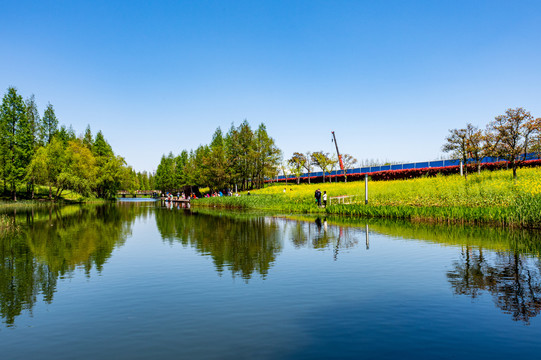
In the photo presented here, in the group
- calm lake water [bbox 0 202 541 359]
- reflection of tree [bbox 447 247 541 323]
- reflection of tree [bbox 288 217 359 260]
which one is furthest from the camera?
reflection of tree [bbox 288 217 359 260]

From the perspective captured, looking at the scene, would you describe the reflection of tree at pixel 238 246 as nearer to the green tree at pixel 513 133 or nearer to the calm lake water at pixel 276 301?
the calm lake water at pixel 276 301

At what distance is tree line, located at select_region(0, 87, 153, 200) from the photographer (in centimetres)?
5853

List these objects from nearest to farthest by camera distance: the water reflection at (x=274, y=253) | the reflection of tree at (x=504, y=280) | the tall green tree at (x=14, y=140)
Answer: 1. the reflection of tree at (x=504, y=280)
2. the water reflection at (x=274, y=253)
3. the tall green tree at (x=14, y=140)

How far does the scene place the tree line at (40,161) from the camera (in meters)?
58.5

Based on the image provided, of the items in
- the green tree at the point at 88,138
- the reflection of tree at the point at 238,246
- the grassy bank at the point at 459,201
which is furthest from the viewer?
the green tree at the point at 88,138

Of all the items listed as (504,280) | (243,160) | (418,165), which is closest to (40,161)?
(243,160)

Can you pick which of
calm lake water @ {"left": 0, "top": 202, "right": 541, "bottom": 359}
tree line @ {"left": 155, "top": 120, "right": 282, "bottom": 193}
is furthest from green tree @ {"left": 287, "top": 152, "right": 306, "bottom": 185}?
calm lake water @ {"left": 0, "top": 202, "right": 541, "bottom": 359}

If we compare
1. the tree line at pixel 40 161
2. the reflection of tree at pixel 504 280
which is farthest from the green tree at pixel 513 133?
the tree line at pixel 40 161

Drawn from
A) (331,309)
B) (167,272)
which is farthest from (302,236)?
(331,309)

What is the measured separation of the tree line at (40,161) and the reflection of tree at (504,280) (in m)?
64.0

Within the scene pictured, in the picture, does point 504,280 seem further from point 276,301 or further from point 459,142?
point 459,142

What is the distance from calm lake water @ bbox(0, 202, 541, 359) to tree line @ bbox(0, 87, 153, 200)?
166 ft

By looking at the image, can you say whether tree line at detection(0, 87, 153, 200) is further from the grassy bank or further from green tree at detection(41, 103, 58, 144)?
the grassy bank

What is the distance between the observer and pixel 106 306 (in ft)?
27.8
